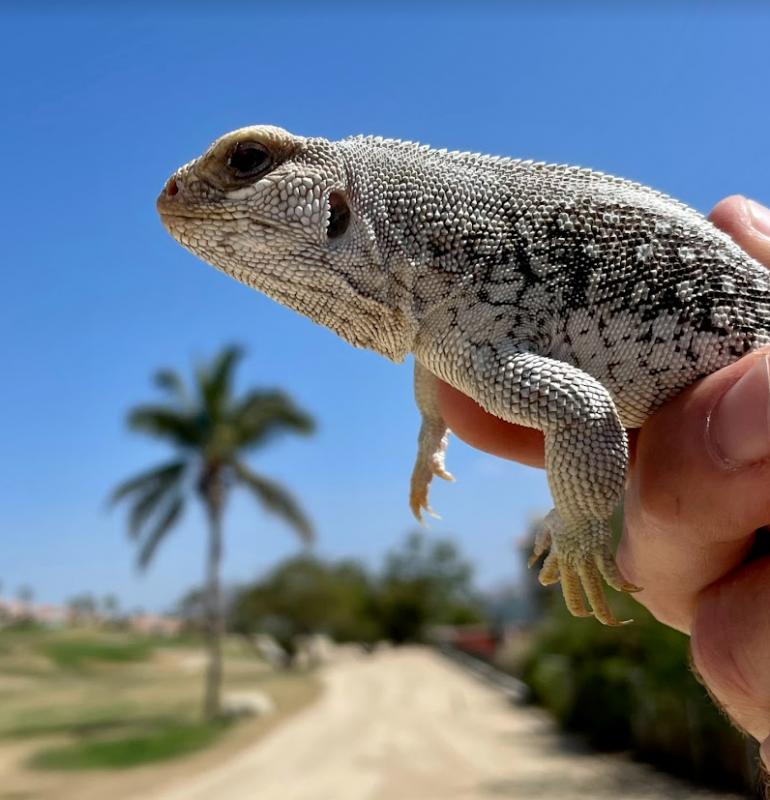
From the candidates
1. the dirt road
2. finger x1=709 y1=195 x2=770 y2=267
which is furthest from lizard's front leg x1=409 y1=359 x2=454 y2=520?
the dirt road

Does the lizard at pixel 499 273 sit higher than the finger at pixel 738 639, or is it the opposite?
the lizard at pixel 499 273

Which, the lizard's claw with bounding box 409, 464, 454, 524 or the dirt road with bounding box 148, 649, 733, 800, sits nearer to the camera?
the lizard's claw with bounding box 409, 464, 454, 524

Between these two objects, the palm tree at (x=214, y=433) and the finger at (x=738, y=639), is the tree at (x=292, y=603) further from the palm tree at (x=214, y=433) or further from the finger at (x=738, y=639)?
the finger at (x=738, y=639)

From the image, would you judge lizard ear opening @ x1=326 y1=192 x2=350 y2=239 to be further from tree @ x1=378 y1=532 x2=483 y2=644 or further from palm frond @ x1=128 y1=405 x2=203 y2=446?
tree @ x1=378 y1=532 x2=483 y2=644

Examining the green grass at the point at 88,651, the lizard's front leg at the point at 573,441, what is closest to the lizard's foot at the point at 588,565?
the lizard's front leg at the point at 573,441

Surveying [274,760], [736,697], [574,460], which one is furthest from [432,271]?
[274,760]
